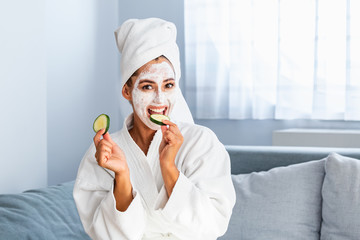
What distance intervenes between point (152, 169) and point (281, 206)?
1.10 m

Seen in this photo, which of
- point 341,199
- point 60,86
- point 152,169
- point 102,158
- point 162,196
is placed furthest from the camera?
point 60,86

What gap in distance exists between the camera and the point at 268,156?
8.82 ft

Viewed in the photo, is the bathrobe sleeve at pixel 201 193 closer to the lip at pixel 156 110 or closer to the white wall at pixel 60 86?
the lip at pixel 156 110

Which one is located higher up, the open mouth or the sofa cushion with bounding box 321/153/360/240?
the open mouth

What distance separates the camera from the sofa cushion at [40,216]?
1.95 meters

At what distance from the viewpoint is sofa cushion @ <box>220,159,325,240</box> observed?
94.0 inches

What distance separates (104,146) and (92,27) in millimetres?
3155

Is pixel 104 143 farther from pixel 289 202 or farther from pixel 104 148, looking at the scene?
pixel 289 202

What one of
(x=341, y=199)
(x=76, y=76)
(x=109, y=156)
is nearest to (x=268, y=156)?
(x=341, y=199)

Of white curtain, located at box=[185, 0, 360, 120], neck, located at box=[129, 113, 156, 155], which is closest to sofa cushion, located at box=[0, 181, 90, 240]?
neck, located at box=[129, 113, 156, 155]

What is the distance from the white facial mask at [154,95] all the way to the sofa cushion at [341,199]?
119 centimetres

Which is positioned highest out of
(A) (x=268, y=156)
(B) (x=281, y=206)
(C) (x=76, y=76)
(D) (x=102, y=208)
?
(C) (x=76, y=76)

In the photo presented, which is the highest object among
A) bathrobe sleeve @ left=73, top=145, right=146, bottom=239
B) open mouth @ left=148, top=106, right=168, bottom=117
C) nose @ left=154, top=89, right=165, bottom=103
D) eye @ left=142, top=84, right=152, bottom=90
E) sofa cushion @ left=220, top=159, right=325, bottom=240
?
eye @ left=142, top=84, right=152, bottom=90

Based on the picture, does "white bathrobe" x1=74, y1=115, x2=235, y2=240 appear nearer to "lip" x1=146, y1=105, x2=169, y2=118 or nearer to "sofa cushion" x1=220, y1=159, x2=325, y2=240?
"lip" x1=146, y1=105, x2=169, y2=118
